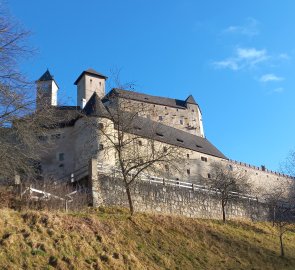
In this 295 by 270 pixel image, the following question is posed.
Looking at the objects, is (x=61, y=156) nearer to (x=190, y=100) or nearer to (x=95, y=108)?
(x=95, y=108)

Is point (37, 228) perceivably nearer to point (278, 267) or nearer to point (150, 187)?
point (278, 267)

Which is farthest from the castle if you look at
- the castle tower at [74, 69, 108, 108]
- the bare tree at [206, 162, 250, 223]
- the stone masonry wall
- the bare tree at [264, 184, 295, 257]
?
the bare tree at [264, 184, 295, 257]

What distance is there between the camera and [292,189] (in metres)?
58.6

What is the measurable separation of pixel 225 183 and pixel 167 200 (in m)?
4.56

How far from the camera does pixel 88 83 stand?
5962 centimetres

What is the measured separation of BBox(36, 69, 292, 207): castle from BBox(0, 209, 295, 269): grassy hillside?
425 cm

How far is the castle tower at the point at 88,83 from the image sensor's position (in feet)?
193

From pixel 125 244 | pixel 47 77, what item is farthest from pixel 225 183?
pixel 47 77

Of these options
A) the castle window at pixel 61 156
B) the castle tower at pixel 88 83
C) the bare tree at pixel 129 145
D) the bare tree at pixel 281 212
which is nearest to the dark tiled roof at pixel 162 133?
the bare tree at pixel 129 145

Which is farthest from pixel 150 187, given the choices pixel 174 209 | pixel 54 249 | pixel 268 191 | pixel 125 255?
pixel 268 191

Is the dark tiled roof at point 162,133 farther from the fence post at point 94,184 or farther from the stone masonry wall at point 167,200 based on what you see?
the fence post at point 94,184

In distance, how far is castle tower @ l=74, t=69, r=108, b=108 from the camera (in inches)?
2322

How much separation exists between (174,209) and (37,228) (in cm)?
1489

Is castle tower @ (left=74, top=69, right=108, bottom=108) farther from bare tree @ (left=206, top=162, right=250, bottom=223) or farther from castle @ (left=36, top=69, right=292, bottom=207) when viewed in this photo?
bare tree @ (left=206, top=162, right=250, bottom=223)
